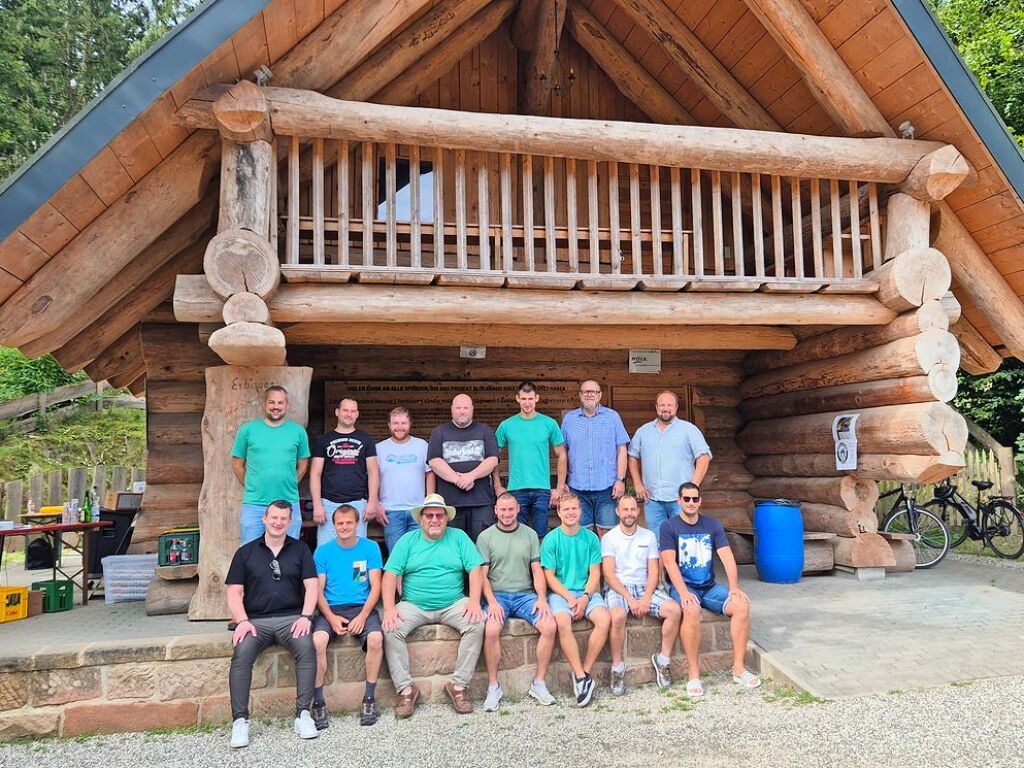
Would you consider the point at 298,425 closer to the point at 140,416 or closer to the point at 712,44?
the point at 712,44

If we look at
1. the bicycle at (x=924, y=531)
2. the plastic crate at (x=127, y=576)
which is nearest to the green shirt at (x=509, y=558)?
the plastic crate at (x=127, y=576)

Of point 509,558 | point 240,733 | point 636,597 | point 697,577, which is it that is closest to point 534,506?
point 509,558

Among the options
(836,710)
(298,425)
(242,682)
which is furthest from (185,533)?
(836,710)

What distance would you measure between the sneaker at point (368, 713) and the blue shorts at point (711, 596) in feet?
7.42

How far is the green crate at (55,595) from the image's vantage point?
20.6ft

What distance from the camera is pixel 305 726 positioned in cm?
446

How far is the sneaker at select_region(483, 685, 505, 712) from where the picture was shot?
482 centimetres

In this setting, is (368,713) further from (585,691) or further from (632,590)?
(632,590)

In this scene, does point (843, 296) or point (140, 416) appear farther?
point (140, 416)

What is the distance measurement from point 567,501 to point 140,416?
59.9ft

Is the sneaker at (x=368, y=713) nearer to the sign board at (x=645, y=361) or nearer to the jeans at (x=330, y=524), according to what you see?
the jeans at (x=330, y=524)

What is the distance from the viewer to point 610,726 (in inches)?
178

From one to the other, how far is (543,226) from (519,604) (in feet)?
12.6

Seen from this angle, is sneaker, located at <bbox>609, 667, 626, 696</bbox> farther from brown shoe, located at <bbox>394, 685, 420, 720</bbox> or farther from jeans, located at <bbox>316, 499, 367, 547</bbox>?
jeans, located at <bbox>316, 499, 367, 547</bbox>
